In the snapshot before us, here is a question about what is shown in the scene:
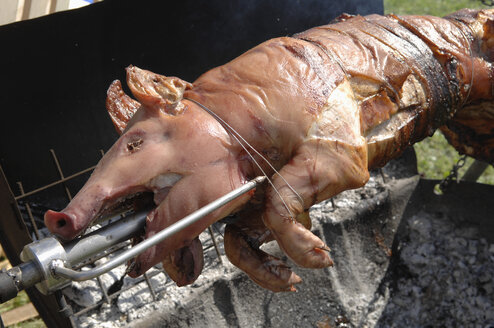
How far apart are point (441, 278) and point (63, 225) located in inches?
104

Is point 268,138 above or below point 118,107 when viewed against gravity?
below

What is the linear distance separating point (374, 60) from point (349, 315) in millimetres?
1728

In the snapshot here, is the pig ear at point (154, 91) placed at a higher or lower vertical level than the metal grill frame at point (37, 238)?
higher

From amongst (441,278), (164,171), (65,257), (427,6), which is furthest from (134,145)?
(427,6)

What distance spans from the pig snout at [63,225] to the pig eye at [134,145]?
317 mm

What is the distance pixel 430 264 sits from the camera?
3.54 meters

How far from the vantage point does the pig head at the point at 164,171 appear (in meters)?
1.80

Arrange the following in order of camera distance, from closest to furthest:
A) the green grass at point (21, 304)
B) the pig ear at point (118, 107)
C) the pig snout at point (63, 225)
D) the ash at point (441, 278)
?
the pig snout at point (63, 225) → the pig ear at point (118, 107) → the ash at point (441, 278) → the green grass at point (21, 304)

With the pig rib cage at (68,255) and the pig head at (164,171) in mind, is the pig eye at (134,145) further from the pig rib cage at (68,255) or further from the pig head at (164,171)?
the pig rib cage at (68,255)

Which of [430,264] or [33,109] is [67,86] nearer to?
[33,109]

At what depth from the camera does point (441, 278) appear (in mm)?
3475

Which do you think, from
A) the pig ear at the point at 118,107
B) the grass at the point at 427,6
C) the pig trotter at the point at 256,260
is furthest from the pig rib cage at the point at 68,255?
the grass at the point at 427,6

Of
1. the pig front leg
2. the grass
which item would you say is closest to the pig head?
the pig front leg

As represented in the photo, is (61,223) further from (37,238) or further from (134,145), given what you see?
(37,238)
